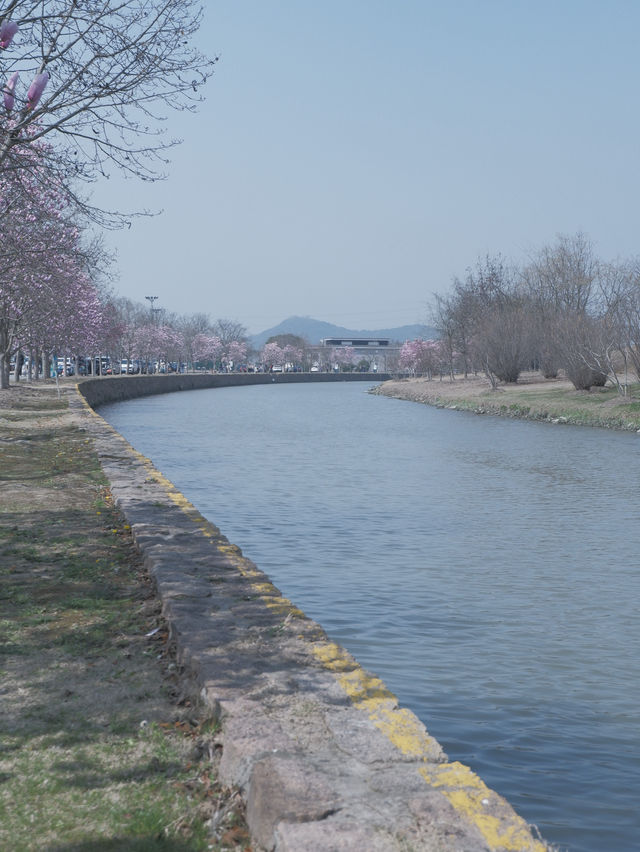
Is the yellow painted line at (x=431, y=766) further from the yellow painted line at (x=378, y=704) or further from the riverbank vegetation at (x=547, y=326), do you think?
the riverbank vegetation at (x=547, y=326)

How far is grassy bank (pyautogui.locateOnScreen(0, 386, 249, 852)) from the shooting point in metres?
3.86

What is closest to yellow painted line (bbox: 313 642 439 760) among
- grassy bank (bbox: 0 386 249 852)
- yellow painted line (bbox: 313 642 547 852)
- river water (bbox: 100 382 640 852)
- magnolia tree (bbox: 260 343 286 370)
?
yellow painted line (bbox: 313 642 547 852)

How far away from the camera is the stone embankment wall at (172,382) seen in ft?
187

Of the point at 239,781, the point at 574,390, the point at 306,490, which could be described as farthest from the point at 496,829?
the point at 574,390

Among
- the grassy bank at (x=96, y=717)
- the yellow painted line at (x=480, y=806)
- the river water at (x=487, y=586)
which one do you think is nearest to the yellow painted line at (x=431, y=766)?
the yellow painted line at (x=480, y=806)

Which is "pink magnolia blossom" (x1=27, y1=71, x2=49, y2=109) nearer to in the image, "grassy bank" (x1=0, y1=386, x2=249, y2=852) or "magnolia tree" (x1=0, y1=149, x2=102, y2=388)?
"magnolia tree" (x1=0, y1=149, x2=102, y2=388)

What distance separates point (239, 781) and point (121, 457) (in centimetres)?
1319

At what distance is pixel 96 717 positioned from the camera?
4.97 m

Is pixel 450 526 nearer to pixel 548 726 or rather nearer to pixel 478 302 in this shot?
pixel 548 726

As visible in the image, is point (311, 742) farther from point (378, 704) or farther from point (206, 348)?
point (206, 348)

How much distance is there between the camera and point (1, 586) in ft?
25.0

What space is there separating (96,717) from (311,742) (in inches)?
51.1

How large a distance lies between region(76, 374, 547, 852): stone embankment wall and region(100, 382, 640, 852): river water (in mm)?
1302

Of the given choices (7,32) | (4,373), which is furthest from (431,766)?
(4,373)
